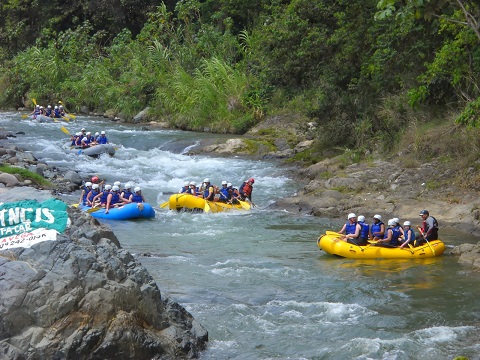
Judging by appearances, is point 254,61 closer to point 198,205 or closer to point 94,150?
point 94,150

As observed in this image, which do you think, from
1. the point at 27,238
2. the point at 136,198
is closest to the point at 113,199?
the point at 136,198

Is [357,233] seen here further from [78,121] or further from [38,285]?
[78,121]

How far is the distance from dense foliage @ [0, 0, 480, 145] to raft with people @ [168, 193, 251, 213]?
16.8 feet

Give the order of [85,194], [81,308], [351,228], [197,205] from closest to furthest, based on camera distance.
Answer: [81,308] → [351,228] → [197,205] → [85,194]

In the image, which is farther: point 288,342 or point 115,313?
point 288,342

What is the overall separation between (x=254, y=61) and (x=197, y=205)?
1493 cm

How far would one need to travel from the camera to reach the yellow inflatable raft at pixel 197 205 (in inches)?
712

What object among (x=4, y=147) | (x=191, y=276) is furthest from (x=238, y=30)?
(x=191, y=276)

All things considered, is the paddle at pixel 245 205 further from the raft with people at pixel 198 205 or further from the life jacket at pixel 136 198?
the life jacket at pixel 136 198

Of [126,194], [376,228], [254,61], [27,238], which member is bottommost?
[126,194]

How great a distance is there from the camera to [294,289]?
11.2 m

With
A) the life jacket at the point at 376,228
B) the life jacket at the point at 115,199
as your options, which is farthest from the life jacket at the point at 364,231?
the life jacket at the point at 115,199

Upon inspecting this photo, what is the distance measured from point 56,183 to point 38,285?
13.5 metres

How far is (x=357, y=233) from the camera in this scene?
13891mm
